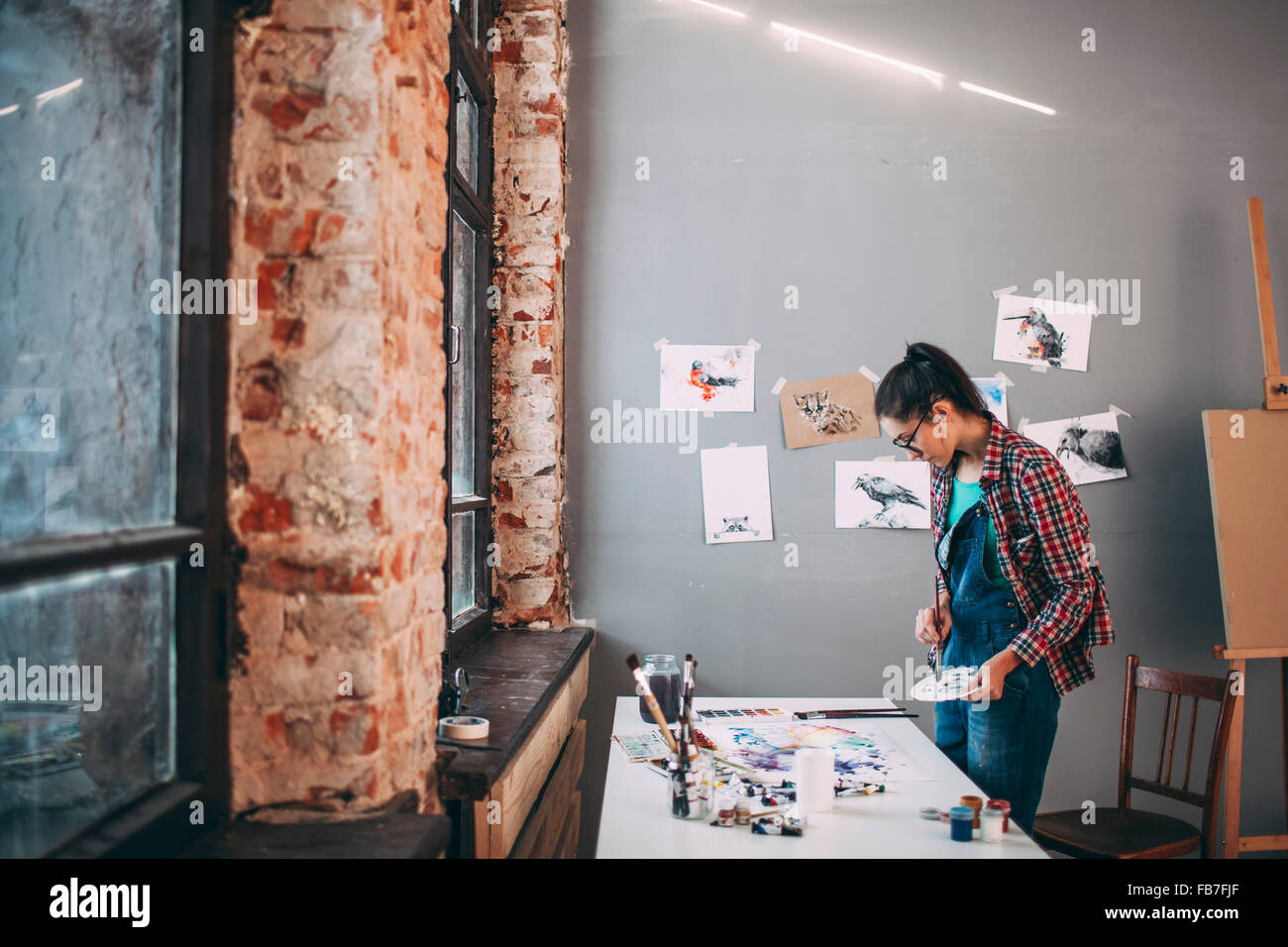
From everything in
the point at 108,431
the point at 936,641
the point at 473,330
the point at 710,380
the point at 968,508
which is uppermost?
the point at 473,330

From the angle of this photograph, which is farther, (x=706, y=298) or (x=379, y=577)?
(x=706, y=298)

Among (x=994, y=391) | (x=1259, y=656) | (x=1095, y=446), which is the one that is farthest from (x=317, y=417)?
(x=1259, y=656)

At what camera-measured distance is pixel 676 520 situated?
9.77 feet

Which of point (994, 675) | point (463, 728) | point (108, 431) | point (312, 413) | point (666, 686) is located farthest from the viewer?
point (666, 686)

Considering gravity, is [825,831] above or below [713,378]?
below

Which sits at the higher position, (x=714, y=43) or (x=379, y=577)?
(x=714, y=43)

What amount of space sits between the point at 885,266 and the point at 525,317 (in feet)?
4.30

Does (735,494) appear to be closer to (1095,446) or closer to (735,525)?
(735,525)

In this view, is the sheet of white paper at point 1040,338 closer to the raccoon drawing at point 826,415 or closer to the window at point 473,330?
the raccoon drawing at point 826,415

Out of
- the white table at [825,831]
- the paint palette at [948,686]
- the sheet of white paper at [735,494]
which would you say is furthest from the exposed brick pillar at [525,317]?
the paint palette at [948,686]

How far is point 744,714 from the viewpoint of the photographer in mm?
2342
